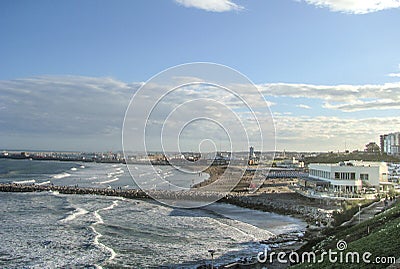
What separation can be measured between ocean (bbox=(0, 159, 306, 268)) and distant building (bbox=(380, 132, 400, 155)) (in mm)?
83227

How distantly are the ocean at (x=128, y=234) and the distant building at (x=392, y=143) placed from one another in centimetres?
8323

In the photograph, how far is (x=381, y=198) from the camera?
1281 inches

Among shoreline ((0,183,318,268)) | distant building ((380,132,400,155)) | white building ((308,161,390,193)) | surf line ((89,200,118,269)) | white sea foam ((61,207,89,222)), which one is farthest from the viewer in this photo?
distant building ((380,132,400,155))

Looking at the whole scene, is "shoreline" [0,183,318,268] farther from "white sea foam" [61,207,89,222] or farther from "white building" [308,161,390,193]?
"white sea foam" [61,207,89,222]

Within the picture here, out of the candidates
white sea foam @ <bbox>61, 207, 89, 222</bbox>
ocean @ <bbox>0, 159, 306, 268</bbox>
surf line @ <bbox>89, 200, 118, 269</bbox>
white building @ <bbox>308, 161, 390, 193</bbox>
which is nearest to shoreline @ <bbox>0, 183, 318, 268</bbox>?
ocean @ <bbox>0, 159, 306, 268</bbox>

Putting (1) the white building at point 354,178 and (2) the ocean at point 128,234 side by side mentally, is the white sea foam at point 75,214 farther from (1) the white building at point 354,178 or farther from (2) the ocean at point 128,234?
(1) the white building at point 354,178

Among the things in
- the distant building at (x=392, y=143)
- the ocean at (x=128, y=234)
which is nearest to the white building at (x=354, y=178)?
the ocean at (x=128, y=234)

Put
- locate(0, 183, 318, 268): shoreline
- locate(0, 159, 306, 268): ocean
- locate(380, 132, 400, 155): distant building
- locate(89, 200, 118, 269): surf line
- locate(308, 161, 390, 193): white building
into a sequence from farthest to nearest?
locate(380, 132, 400, 155): distant building, locate(308, 161, 390, 193): white building, locate(0, 183, 318, 268): shoreline, locate(89, 200, 118, 269): surf line, locate(0, 159, 306, 268): ocean

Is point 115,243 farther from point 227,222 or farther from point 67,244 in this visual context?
point 227,222

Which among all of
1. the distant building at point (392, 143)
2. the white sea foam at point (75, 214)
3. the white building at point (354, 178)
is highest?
the distant building at point (392, 143)

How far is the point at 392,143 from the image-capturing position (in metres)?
113

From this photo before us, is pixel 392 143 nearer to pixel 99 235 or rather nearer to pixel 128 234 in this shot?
pixel 128 234

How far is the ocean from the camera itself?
19.7m

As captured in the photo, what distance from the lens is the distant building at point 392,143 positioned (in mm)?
107750
